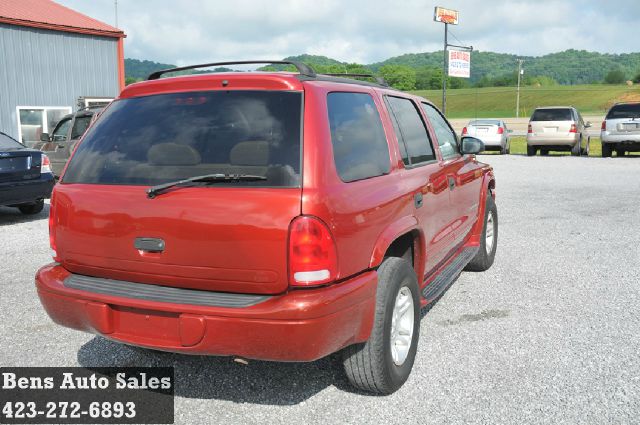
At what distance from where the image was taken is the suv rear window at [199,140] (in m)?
2.88

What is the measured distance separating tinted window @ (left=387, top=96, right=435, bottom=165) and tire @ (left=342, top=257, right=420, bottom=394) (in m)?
0.88

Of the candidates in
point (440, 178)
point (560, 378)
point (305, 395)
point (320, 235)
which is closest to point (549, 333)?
point (560, 378)

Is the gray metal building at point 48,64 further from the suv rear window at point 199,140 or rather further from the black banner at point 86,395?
the suv rear window at point 199,140

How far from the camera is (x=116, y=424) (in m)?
3.16

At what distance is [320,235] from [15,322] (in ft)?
10.1

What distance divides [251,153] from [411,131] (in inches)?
63.4

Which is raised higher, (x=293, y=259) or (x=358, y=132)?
(x=358, y=132)

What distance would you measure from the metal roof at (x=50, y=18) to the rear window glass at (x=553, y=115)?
607 inches

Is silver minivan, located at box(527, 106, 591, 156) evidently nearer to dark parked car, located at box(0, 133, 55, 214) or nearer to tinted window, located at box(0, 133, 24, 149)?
dark parked car, located at box(0, 133, 55, 214)

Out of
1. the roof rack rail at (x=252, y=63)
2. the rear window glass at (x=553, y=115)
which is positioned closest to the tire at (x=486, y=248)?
the roof rack rail at (x=252, y=63)

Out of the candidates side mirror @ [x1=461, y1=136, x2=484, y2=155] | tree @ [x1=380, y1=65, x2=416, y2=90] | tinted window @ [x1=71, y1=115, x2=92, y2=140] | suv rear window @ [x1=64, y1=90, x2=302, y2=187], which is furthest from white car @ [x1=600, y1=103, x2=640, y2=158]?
tree @ [x1=380, y1=65, x2=416, y2=90]

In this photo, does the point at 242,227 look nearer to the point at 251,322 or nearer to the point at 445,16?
the point at 251,322

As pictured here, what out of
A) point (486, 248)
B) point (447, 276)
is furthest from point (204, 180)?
point (486, 248)

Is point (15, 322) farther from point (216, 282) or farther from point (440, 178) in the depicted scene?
point (440, 178)
